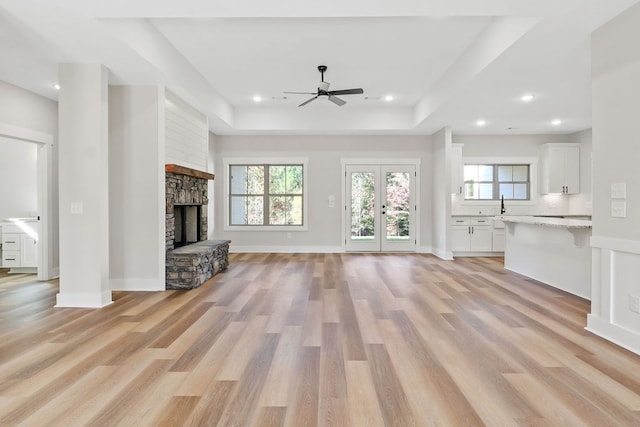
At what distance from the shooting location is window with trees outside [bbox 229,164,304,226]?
8.44m

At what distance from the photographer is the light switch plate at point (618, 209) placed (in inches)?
112

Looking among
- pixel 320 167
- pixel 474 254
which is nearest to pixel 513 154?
pixel 474 254

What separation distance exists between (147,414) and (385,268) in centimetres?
486

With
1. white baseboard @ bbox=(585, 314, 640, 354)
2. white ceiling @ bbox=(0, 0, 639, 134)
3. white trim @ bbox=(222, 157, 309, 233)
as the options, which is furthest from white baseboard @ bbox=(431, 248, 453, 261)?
white baseboard @ bbox=(585, 314, 640, 354)

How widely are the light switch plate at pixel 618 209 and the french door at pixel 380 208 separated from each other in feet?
17.7

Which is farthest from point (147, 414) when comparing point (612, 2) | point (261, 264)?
point (261, 264)

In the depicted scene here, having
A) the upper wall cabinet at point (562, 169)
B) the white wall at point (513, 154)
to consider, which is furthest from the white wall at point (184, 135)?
the upper wall cabinet at point (562, 169)

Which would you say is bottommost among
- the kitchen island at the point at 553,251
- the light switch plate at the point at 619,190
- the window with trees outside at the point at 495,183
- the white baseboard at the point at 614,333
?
the white baseboard at the point at 614,333

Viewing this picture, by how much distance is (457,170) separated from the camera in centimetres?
819

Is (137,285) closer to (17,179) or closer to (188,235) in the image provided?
(188,235)

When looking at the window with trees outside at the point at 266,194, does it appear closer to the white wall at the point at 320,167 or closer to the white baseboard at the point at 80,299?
the white wall at the point at 320,167

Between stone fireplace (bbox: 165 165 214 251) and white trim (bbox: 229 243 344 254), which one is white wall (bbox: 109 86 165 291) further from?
white trim (bbox: 229 243 344 254)

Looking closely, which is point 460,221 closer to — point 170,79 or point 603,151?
point 603,151

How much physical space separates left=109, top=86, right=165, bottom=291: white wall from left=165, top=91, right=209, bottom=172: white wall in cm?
24
